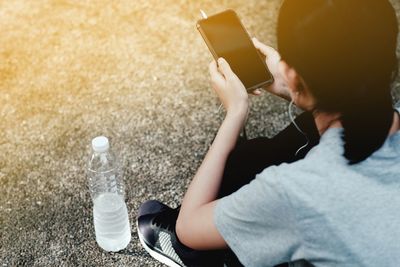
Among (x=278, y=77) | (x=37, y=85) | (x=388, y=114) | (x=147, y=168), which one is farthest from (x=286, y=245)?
(x=37, y=85)

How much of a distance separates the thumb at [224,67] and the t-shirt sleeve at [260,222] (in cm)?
46

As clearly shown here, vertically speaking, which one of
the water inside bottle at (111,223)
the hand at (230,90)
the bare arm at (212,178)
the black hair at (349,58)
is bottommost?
the water inside bottle at (111,223)

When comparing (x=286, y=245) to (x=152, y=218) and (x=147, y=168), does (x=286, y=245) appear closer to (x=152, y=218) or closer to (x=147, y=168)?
(x=152, y=218)

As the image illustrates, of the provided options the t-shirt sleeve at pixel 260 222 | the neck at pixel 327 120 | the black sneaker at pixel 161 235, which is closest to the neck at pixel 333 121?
the neck at pixel 327 120

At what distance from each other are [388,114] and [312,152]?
0.19m

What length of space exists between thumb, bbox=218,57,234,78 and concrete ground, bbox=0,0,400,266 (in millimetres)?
683

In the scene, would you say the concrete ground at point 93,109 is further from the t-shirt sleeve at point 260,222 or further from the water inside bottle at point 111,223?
the t-shirt sleeve at point 260,222

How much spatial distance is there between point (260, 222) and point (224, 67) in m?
0.58

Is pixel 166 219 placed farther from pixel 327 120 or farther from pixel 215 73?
pixel 327 120

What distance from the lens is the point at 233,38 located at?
162cm

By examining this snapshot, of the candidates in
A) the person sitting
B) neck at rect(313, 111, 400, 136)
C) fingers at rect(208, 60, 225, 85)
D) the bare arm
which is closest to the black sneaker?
the bare arm

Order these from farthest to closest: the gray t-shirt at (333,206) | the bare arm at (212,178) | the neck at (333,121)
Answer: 1. the bare arm at (212,178)
2. the neck at (333,121)
3. the gray t-shirt at (333,206)

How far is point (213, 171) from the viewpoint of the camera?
137 centimetres

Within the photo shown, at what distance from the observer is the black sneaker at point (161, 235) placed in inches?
60.8
